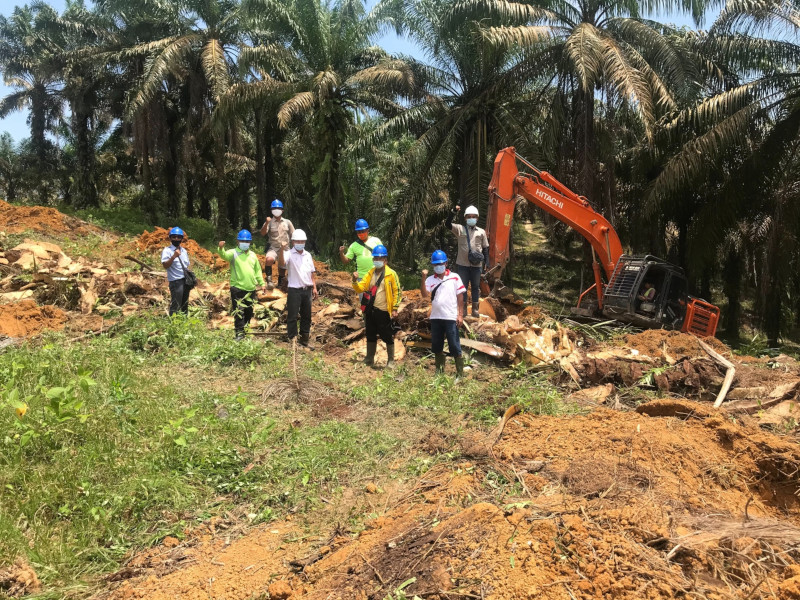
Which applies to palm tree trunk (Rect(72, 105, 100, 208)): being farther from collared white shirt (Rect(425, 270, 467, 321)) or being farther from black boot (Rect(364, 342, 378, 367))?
collared white shirt (Rect(425, 270, 467, 321))

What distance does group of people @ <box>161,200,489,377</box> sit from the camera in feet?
25.9

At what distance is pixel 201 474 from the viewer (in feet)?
16.4

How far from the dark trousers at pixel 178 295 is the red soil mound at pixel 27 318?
1600mm

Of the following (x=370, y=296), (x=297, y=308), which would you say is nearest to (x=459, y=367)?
(x=370, y=296)

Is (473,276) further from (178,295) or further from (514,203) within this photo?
(178,295)

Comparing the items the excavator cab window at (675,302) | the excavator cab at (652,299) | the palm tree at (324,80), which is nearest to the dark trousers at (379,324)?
the excavator cab at (652,299)

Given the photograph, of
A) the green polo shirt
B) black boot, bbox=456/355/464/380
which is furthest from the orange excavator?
black boot, bbox=456/355/464/380

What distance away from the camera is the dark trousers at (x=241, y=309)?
9.13 m

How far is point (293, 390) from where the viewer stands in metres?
6.85

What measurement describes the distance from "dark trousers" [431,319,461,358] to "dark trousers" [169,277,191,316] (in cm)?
405

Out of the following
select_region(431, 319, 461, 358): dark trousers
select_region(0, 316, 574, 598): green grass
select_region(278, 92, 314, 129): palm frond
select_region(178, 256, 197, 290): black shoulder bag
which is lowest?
select_region(0, 316, 574, 598): green grass

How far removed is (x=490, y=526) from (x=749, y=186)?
14.8 meters

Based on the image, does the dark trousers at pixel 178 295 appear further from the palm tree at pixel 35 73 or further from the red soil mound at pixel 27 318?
the palm tree at pixel 35 73

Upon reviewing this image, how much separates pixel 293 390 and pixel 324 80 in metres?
13.1
